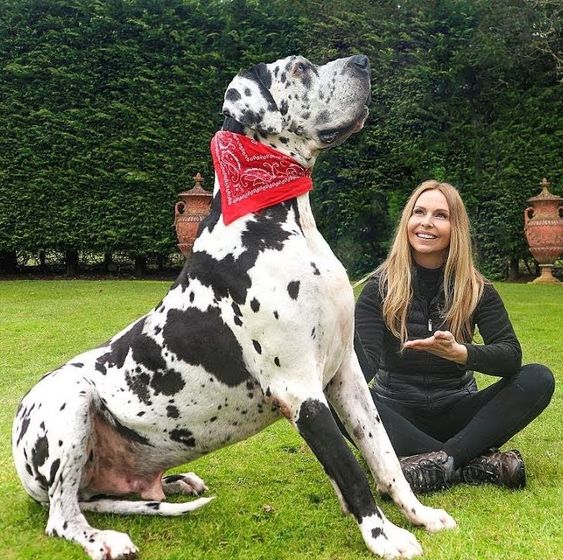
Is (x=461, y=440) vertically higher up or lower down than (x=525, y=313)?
higher up

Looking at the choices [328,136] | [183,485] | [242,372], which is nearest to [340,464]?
[242,372]

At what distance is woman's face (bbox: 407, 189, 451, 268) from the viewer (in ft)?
11.0

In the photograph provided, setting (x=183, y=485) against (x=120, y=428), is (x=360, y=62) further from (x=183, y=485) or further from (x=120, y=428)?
(x=183, y=485)

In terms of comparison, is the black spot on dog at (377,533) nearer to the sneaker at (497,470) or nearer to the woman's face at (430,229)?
the sneaker at (497,470)

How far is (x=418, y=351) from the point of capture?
10.8ft

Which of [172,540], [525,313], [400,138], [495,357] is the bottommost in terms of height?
[525,313]

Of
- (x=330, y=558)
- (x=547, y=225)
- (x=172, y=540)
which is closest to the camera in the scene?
(x=330, y=558)

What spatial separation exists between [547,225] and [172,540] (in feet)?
32.3

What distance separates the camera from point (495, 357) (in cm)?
299

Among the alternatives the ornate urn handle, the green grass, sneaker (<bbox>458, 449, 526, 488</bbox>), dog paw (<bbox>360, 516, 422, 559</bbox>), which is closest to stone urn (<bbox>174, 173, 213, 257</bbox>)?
the ornate urn handle

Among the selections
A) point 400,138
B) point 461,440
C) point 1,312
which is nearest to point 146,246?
point 1,312

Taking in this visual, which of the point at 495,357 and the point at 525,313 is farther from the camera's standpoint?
the point at 525,313

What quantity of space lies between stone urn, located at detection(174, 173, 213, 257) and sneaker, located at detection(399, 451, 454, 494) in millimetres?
Result: 8601

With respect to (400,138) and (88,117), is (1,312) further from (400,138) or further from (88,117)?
(400,138)
